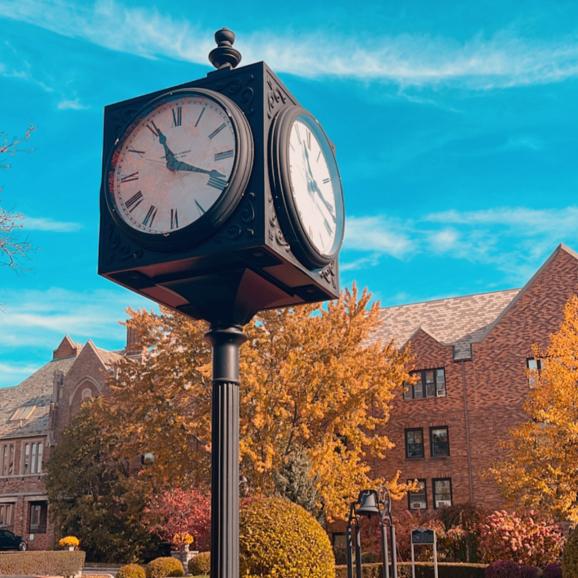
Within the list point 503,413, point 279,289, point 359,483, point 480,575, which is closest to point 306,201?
point 279,289

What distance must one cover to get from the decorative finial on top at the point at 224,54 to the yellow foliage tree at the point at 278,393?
21.1 meters

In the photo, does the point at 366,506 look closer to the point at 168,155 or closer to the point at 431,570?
the point at 168,155

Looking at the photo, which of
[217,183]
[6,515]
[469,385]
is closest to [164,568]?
[469,385]

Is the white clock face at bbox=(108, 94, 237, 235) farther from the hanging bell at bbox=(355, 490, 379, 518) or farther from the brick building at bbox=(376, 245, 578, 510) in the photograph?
the brick building at bbox=(376, 245, 578, 510)

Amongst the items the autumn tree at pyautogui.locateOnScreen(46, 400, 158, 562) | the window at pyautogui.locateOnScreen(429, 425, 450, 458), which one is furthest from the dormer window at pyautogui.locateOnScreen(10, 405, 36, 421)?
the window at pyautogui.locateOnScreen(429, 425, 450, 458)

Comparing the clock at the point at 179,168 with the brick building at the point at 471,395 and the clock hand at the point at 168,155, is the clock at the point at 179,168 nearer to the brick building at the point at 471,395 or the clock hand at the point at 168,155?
the clock hand at the point at 168,155

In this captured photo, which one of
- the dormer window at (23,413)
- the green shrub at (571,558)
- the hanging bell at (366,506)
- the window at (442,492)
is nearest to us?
the hanging bell at (366,506)

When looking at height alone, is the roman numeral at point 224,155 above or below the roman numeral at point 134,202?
above

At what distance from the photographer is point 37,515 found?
47.5 metres

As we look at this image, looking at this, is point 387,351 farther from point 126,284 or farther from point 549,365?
point 126,284

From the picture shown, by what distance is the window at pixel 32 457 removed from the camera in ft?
158

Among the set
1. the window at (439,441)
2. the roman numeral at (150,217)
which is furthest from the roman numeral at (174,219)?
the window at (439,441)

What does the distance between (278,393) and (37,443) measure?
1061 inches

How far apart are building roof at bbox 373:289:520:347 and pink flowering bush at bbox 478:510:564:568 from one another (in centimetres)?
1241
